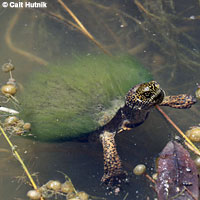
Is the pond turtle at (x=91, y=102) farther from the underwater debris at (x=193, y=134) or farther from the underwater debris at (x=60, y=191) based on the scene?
the underwater debris at (x=193, y=134)

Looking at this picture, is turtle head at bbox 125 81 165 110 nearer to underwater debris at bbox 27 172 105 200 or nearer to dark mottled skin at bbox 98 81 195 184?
dark mottled skin at bbox 98 81 195 184

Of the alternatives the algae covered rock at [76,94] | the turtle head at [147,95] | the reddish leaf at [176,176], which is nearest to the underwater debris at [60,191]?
the algae covered rock at [76,94]

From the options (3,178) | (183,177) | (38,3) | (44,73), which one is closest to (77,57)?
(44,73)

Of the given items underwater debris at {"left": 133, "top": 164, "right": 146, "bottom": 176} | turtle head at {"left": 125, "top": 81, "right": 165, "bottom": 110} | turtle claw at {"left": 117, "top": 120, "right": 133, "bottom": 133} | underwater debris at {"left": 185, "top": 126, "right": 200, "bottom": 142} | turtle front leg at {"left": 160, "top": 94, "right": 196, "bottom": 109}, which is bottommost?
underwater debris at {"left": 133, "top": 164, "right": 146, "bottom": 176}

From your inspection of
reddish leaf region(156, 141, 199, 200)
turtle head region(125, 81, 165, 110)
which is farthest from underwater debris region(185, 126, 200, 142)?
turtle head region(125, 81, 165, 110)

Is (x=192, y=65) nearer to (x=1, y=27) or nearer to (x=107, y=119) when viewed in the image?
(x=107, y=119)

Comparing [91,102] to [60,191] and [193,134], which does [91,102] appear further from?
[193,134]

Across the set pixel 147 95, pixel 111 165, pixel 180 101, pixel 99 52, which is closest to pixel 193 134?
pixel 180 101
